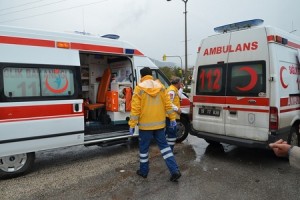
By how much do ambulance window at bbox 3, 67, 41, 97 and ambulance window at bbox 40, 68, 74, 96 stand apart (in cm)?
13

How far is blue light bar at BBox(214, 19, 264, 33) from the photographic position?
18.5ft

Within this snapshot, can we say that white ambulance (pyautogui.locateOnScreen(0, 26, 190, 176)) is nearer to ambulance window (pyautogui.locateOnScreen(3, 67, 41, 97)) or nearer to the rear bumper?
ambulance window (pyautogui.locateOnScreen(3, 67, 41, 97))

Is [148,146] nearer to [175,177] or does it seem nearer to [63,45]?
[175,177]

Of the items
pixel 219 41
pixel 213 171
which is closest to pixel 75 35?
pixel 219 41

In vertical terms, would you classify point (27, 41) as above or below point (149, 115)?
above

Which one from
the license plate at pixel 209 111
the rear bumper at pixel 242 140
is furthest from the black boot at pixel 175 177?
the license plate at pixel 209 111

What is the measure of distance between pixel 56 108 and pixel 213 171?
3102 millimetres

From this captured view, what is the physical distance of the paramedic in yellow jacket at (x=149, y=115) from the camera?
4801 millimetres

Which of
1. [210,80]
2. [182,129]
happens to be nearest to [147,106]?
[210,80]

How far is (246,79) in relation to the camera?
18.6 ft

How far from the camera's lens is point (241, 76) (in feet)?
18.8

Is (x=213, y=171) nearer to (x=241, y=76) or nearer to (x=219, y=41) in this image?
(x=241, y=76)

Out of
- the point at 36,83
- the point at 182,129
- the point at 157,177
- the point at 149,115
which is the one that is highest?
the point at 36,83

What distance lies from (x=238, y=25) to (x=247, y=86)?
4.21 ft
